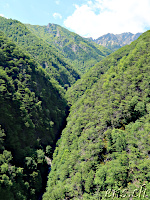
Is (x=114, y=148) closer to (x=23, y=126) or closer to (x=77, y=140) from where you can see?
(x=77, y=140)

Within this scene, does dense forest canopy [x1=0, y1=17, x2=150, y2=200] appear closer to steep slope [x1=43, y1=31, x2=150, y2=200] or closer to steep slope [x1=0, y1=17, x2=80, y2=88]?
steep slope [x1=43, y1=31, x2=150, y2=200]

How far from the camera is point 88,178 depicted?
41500 mm

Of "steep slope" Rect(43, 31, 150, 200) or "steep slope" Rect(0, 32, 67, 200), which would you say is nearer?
"steep slope" Rect(43, 31, 150, 200)

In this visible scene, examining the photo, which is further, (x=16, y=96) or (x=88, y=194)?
(x=16, y=96)

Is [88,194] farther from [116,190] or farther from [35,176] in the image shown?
[35,176]

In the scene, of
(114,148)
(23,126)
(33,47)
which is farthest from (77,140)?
(33,47)

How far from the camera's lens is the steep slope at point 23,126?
143 feet

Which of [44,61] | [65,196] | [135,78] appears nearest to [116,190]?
[65,196]

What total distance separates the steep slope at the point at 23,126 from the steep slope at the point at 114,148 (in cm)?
978

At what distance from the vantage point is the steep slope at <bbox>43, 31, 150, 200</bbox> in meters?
35.9

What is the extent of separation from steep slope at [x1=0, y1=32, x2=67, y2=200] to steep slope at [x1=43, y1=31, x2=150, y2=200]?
9.78 metres

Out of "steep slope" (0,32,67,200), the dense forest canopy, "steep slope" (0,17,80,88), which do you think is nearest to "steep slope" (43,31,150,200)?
the dense forest canopy

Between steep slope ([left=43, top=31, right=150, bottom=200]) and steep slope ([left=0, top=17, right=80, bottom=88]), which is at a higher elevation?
steep slope ([left=0, top=17, right=80, bottom=88])

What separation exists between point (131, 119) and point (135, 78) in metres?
22.8
